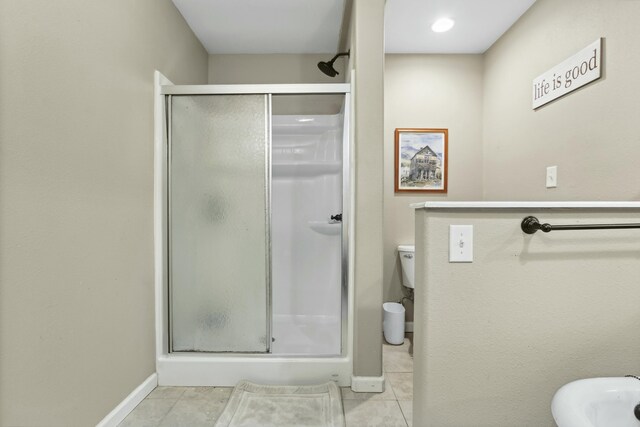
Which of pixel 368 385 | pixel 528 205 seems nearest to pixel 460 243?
pixel 528 205

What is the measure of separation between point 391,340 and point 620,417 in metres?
1.71

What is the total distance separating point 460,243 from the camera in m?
1.06

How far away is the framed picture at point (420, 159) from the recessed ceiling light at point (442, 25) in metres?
0.75

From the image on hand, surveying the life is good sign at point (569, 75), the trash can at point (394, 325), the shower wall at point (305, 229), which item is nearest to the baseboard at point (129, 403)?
the shower wall at point (305, 229)

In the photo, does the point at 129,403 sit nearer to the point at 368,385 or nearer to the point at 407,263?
the point at 368,385

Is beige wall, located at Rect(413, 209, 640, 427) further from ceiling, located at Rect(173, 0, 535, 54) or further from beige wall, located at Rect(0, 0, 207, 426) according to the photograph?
ceiling, located at Rect(173, 0, 535, 54)

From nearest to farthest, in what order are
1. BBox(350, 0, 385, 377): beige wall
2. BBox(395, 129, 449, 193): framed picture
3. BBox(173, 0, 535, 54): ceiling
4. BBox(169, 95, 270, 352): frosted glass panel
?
1. BBox(350, 0, 385, 377): beige wall
2. BBox(169, 95, 270, 352): frosted glass panel
3. BBox(173, 0, 535, 54): ceiling
4. BBox(395, 129, 449, 193): framed picture

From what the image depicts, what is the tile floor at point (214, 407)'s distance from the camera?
1.52 m

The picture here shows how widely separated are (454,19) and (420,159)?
1.04 m

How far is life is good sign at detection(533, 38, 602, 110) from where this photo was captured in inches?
63.4

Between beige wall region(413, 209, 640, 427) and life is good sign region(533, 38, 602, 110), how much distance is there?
3.22ft

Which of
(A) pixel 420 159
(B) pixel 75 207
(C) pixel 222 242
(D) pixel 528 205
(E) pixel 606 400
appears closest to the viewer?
(E) pixel 606 400

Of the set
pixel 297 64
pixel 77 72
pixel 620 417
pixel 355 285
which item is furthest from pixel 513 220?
pixel 297 64

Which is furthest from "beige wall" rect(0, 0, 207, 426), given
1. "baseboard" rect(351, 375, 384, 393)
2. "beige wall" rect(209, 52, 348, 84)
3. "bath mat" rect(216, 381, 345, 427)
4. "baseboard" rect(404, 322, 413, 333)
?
"baseboard" rect(404, 322, 413, 333)
